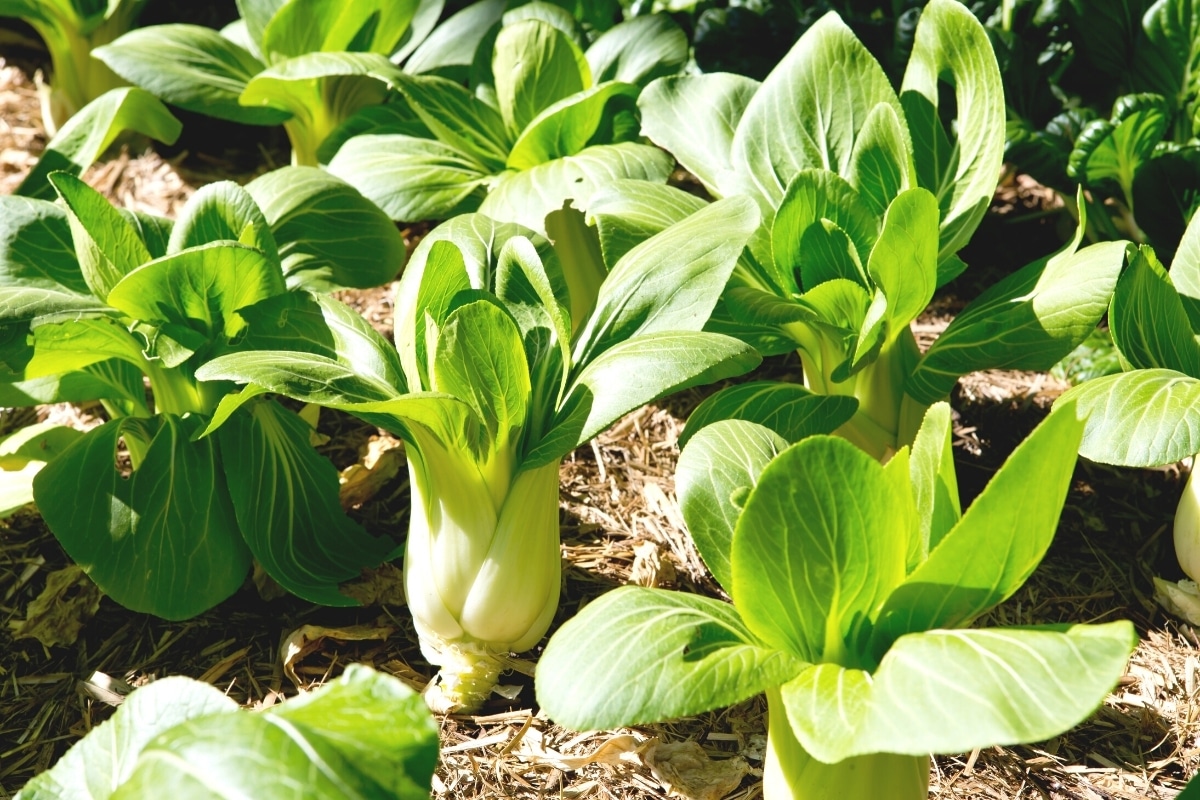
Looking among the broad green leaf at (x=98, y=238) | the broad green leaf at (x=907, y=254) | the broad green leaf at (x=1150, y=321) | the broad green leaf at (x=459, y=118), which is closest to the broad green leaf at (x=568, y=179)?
the broad green leaf at (x=459, y=118)

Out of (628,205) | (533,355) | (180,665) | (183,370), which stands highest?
(628,205)

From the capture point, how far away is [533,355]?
1.73 m

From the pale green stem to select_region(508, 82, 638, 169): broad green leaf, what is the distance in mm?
1169

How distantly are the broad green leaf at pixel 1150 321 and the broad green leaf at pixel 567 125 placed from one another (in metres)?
0.94

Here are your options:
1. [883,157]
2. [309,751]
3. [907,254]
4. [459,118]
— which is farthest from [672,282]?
[309,751]

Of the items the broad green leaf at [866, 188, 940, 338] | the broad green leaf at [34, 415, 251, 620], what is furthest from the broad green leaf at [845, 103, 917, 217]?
the broad green leaf at [34, 415, 251, 620]

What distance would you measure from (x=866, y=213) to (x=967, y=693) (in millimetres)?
950

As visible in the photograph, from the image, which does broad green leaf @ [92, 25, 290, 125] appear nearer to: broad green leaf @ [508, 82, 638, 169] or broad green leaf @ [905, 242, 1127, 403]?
broad green leaf @ [508, 82, 638, 169]

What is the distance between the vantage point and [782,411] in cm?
185

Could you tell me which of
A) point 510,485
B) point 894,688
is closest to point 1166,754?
point 894,688

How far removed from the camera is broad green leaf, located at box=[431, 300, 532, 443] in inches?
61.1

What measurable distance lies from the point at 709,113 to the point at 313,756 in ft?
4.89

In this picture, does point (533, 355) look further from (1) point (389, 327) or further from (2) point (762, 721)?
(1) point (389, 327)

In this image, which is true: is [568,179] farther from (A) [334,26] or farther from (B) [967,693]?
(B) [967,693]
